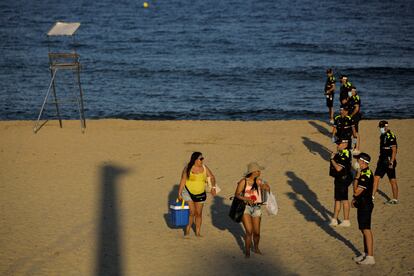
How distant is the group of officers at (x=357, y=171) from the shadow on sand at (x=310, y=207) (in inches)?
14.4

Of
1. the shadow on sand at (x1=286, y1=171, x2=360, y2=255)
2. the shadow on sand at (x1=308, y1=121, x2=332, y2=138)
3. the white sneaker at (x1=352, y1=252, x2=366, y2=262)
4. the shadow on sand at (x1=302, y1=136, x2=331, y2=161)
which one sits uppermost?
the white sneaker at (x1=352, y1=252, x2=366, y2=262)

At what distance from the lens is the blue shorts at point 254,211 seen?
388 inches

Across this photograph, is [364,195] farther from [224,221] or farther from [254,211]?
[224,221]

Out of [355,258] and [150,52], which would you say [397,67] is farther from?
[355,258]

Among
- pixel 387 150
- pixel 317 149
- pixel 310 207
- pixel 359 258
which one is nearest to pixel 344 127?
pixel 387 150

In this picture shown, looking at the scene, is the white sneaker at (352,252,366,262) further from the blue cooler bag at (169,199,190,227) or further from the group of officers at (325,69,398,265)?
the blue cooler bag at (169,199,190,227)

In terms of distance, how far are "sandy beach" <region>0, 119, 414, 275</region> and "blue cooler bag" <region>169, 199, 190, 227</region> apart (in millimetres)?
456

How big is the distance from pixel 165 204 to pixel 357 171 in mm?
4521

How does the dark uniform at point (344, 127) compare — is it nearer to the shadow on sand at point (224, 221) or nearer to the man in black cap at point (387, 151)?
the man in black cap at point (387, 151)

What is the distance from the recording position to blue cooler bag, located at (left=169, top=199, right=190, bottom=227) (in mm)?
10852

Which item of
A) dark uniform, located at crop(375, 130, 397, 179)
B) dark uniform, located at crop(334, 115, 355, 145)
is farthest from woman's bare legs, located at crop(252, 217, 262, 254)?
dark uniform, located at crop(334, 115, 355, 145)

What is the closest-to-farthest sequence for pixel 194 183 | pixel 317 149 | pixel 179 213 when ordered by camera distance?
pixel 194 183
pixel 179 213
pixel 317 149

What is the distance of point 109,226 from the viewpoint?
12023 millimetres

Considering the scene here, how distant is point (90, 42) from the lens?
167ft
